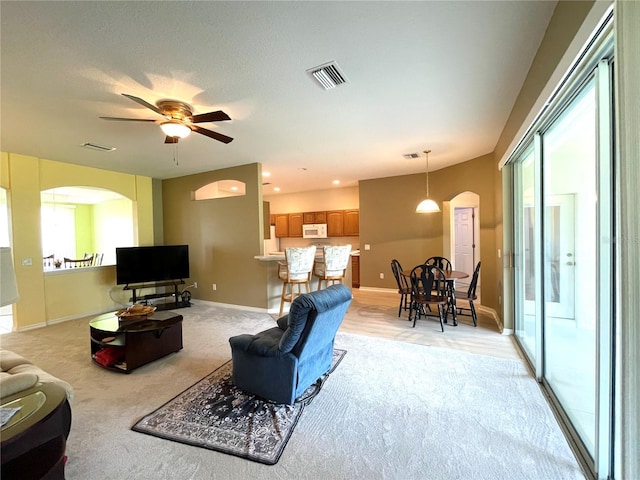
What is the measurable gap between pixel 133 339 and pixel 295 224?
6.01m

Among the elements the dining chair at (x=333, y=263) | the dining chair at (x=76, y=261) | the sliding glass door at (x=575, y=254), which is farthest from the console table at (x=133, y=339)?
the dining chair at (x=76, y=261)

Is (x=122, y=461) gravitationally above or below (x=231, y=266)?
below

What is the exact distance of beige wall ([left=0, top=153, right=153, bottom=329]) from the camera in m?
4.31

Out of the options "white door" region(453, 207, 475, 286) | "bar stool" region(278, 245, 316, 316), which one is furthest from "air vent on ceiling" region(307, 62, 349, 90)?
"white door" region(453, 207, 475, 286)

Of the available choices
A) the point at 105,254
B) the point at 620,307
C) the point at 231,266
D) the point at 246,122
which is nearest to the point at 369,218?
the point at 231,266

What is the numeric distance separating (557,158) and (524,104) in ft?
1.94

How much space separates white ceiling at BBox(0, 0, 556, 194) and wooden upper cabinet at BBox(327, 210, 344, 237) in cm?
392

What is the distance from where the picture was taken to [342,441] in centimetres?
190

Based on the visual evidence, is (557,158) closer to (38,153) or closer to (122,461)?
(122,461)

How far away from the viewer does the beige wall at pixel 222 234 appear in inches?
206

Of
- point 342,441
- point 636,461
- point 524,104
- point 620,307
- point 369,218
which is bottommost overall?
point 342,441

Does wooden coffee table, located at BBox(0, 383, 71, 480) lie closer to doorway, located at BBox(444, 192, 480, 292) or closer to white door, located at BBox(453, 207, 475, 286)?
doorway, located at BBox(444, 192, 480, 292)

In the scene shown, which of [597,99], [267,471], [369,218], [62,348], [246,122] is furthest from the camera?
[369,218]

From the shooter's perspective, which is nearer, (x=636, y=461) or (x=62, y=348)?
(x=636, y=461)
